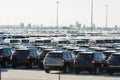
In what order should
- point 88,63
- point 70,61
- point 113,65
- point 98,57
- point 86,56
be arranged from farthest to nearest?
point 70,61 < point 98,57 < point 86,56 < point 88,63 < point 113,65

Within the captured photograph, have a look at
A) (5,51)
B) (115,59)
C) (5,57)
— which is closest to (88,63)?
(115,59)

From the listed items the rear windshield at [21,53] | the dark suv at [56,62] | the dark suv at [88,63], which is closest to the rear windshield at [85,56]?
the dark suv at [88,63]

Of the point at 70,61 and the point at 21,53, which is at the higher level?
the point at 21,53

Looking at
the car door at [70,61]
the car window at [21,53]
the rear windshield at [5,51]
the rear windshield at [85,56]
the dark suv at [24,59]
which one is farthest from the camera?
the rear windshield at [5,51]

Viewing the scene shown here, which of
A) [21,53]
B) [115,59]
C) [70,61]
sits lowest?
[70,61]

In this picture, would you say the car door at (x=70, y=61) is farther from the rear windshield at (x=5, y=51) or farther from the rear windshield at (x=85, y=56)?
the rear windshield at (x=5, y=51)

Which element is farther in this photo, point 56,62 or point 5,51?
point 5,51

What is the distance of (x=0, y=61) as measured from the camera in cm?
3070

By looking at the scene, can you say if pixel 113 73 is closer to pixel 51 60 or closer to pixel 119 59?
pixel 119 59

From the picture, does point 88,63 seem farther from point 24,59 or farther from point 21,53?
point 21,53

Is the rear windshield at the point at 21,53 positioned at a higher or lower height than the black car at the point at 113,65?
higher

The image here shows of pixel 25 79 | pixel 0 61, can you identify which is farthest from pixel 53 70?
pixel 0 61

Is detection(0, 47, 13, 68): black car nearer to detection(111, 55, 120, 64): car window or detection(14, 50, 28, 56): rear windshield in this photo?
detection(14, 50, 28, 56): rear windshield

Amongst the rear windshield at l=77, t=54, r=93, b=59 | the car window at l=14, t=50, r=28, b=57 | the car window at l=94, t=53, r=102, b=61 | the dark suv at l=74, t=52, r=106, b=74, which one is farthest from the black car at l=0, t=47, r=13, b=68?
the car window at l=94, t=53, r=102, b=61
